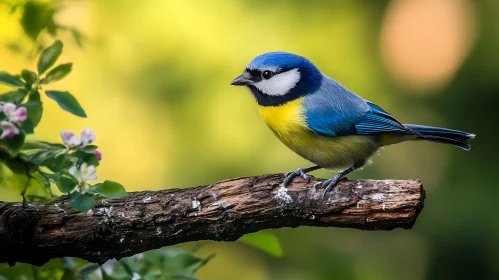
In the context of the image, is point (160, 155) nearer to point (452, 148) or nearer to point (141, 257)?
point (452, 148)

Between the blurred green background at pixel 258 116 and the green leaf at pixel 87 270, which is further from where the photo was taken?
the blurred green background at pixel 258 116

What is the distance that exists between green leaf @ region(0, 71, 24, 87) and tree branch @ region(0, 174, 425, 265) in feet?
1.56

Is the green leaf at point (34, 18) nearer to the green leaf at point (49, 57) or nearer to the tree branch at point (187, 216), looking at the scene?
the green leaf at point (49, 57)

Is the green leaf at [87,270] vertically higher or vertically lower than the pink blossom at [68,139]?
lower

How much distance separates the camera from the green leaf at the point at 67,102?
1.98m

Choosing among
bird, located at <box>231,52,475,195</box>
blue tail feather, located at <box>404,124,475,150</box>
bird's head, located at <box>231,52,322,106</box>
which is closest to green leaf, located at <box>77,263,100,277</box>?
bird, located at <box>231,52,475,195</box>

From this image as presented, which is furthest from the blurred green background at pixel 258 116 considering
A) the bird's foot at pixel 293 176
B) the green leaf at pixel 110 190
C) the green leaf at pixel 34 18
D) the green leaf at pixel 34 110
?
the green leaf at pixel 34 110

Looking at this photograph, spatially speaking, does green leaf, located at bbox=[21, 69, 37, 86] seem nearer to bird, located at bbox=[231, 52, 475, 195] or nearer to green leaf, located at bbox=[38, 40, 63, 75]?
green leaf, located at bbox=[38, 40, 63, 75]

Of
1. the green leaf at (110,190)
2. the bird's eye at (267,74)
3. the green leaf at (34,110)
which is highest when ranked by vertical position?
the green leaf at (34,110)

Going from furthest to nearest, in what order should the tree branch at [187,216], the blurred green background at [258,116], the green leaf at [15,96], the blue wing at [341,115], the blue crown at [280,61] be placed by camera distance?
the blurred green background at [258,116], the blue crown at [280,61], the blue wing at [341,115], the tree branch at [187,216], the green leaf at [15,96]

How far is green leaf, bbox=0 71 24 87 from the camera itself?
192 cm

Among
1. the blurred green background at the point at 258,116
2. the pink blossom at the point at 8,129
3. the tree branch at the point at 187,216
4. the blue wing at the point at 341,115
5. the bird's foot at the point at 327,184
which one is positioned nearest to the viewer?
the pink blossom at the point at 8,129

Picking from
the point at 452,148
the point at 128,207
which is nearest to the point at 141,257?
the point at 128,207

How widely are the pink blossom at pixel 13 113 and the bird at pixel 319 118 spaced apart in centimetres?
133
